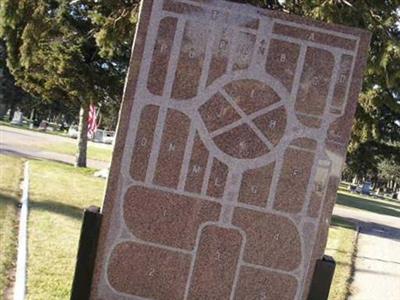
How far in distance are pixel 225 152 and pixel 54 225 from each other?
5393 millimetres

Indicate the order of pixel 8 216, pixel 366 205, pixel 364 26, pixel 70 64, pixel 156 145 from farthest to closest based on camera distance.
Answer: pixel 366 205 < pixel 70 64 < pixel 8 216 < pixel 364 26 < pixel 156 145

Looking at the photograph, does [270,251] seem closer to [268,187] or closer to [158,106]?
[268,187]

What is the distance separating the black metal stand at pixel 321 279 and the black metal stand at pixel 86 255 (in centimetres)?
178

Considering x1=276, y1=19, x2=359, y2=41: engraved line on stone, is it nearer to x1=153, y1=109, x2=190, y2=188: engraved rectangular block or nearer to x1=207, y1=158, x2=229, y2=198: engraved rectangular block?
x1=153, y1=109, x2=190, y2=188: engraved rectangular block

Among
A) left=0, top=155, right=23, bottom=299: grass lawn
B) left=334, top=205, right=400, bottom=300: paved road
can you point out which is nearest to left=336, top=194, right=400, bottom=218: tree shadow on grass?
left=334, top=205, right=400, bottom=300: paved road

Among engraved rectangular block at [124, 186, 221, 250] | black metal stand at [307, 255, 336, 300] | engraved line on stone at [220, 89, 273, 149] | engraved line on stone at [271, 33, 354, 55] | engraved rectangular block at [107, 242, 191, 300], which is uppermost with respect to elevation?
engraved line on stone at [271, 33, 354, 55]

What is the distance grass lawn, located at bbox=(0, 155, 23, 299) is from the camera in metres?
6.92

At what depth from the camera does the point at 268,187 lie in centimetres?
506

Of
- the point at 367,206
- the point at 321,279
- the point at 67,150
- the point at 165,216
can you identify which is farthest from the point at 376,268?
the point at 367,206

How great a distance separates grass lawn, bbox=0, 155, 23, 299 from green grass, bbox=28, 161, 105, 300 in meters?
0.23

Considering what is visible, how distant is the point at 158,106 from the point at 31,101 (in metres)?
65.0

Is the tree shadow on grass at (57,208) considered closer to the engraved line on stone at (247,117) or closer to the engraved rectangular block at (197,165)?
the engraved rectangular block at (197,165)

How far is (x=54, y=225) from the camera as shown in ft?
32.0

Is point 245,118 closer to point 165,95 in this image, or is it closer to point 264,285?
point 165,95
